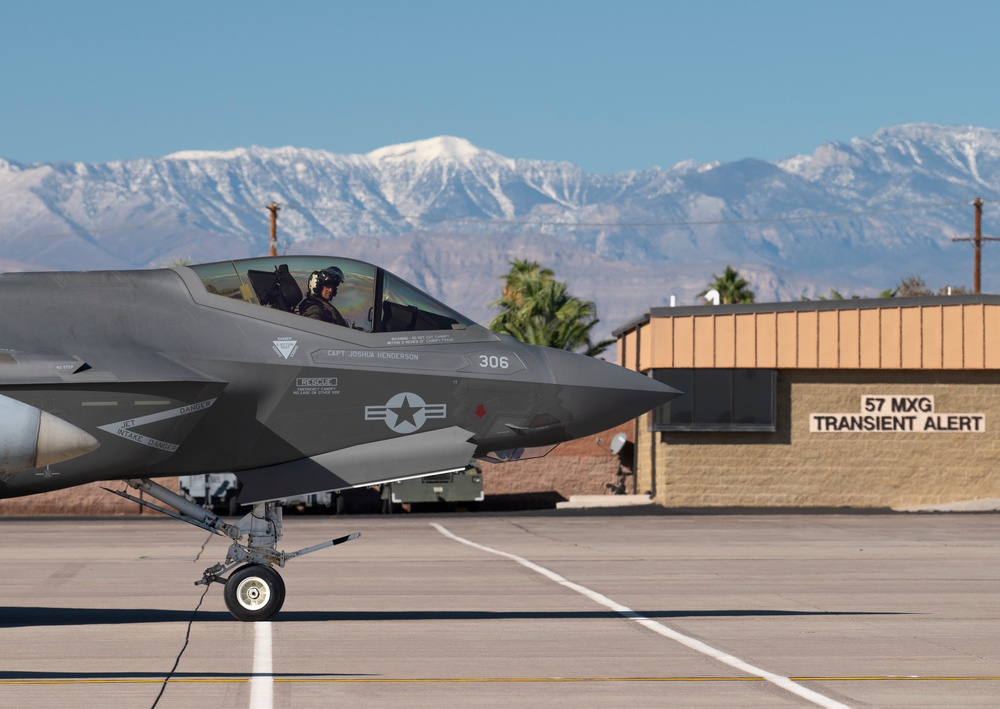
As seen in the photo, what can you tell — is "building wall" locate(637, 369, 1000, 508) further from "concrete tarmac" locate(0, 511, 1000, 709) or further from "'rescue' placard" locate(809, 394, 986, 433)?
"concrete tarmac" locate(0, 511, 1000, 709)

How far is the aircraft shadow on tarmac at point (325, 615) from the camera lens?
16.1 m

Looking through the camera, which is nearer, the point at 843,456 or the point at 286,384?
the point at 286,384

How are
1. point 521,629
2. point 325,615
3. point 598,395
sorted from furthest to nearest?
point 325,615 < point 598,395 < point 521,629

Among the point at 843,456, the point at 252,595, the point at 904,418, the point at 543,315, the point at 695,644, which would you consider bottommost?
the point at 695,644

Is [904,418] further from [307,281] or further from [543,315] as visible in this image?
[307,281]

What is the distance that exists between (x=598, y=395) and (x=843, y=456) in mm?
31074

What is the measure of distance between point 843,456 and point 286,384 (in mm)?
32533

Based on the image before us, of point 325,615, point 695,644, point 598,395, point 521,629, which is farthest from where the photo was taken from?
point 325,615

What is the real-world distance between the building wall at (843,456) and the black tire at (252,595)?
3074 cm

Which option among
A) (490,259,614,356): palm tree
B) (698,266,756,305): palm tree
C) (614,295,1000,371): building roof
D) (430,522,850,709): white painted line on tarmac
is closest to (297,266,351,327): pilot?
(430,522,850,709): white painted line on tarmac

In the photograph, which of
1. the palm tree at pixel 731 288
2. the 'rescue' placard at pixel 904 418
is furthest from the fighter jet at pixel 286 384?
the palm tree at pixel 731 288

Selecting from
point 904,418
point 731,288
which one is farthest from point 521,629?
point 731,288

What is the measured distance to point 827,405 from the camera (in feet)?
149

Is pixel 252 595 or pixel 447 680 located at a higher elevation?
Answer: pixel 252 595
